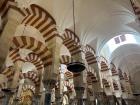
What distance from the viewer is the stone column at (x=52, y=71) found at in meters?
5.34

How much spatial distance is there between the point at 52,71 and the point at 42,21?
2065 millimetres

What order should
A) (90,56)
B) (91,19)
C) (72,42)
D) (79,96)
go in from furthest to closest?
(90,56), (91,19), (72,42), (79,96)

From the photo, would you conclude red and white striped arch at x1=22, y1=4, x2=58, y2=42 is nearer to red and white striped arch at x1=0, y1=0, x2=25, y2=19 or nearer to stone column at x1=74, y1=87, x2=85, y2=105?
red and white striped arch at x1=0, y1=0, x2=25, y2=19

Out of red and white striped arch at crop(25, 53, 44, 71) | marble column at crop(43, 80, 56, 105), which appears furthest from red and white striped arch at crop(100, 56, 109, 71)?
marble column at crop(43, 80, 56, 105)

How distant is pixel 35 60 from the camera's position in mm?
8656

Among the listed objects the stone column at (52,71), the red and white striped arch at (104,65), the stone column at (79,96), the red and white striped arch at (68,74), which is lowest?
the stone column at (79,96)

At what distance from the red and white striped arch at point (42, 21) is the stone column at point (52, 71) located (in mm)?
294

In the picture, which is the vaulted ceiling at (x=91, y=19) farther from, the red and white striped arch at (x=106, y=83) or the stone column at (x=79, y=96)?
the stone column at (x=79, y=96)

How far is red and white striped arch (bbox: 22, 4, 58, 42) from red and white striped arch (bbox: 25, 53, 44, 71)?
8.35ft

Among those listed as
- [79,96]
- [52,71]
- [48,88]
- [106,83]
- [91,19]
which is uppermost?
[91,19]

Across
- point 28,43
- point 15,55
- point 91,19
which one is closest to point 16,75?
point 15,55

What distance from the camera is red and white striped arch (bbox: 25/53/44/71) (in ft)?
27.8

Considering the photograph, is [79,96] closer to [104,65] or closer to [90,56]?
[90,56]

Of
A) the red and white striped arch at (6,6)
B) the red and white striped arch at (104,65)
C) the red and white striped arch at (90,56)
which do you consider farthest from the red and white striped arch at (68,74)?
the red and white striped arch at (6,6)
